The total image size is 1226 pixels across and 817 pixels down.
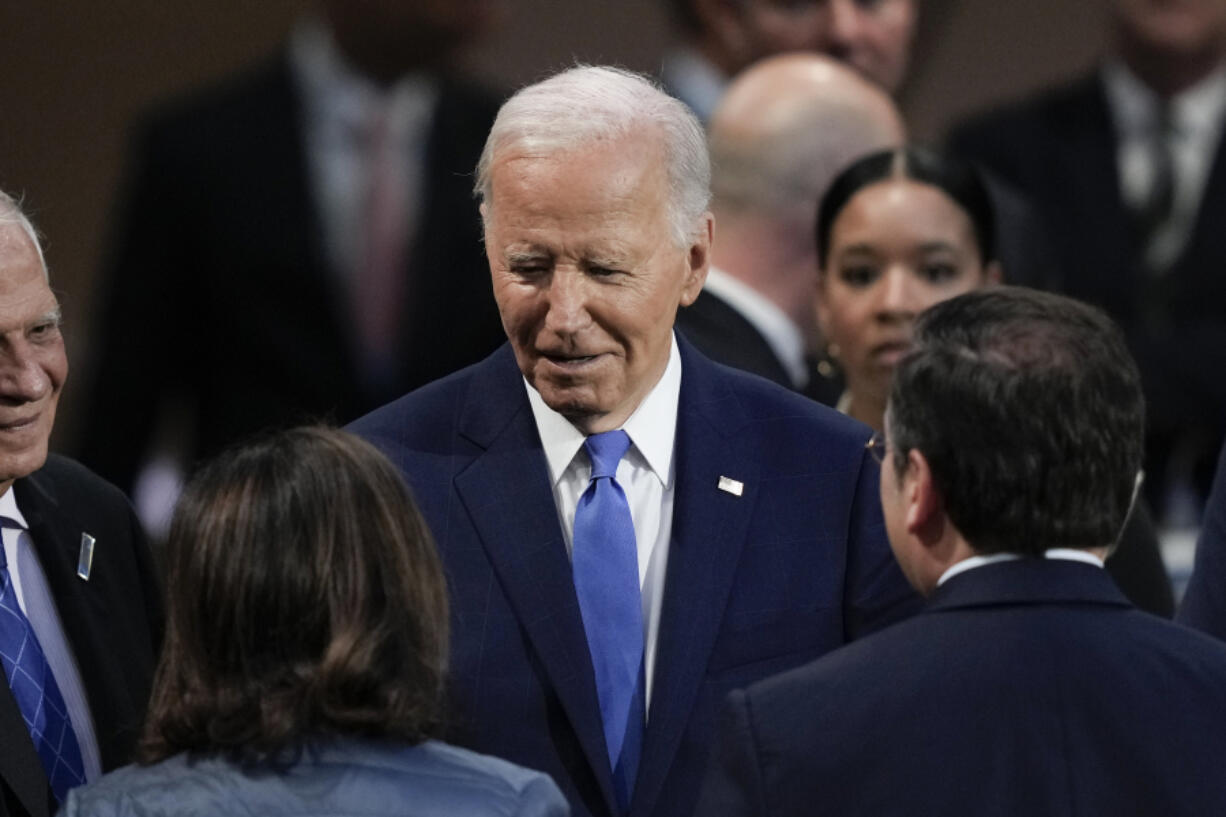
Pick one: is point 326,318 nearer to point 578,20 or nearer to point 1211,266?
point 578,20

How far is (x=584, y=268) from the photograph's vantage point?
2779 mm

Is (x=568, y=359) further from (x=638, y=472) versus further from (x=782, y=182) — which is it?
(x=782, y=182)

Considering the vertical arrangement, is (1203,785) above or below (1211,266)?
below

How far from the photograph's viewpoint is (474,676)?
268 cm

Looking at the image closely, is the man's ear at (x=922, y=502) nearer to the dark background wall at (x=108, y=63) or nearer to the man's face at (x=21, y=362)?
the man's face at (x=21, y=362)

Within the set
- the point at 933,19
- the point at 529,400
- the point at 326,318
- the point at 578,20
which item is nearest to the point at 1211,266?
the point at 933,19

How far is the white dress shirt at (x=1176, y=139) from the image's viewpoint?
604 cm

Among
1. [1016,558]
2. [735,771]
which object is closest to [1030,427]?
[1016,558]

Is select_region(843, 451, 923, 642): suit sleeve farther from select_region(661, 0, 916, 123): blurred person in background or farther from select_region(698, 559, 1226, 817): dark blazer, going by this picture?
select_region(661, 0, 916, 123): blurred person in background

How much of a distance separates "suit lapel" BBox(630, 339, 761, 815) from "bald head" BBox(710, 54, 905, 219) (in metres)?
1.78

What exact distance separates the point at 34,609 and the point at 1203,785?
5.34ft

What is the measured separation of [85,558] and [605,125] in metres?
0.99

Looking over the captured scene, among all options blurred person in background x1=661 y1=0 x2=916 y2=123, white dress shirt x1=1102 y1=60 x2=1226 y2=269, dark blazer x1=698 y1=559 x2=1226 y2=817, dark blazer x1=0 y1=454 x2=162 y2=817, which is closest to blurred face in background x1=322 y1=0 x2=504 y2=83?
blurred person in background x1=661 y1=0 x2=916 y2=123

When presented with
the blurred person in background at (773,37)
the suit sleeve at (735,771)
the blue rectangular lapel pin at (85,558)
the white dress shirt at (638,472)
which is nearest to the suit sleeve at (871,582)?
the white dress shirt at (638,472)
